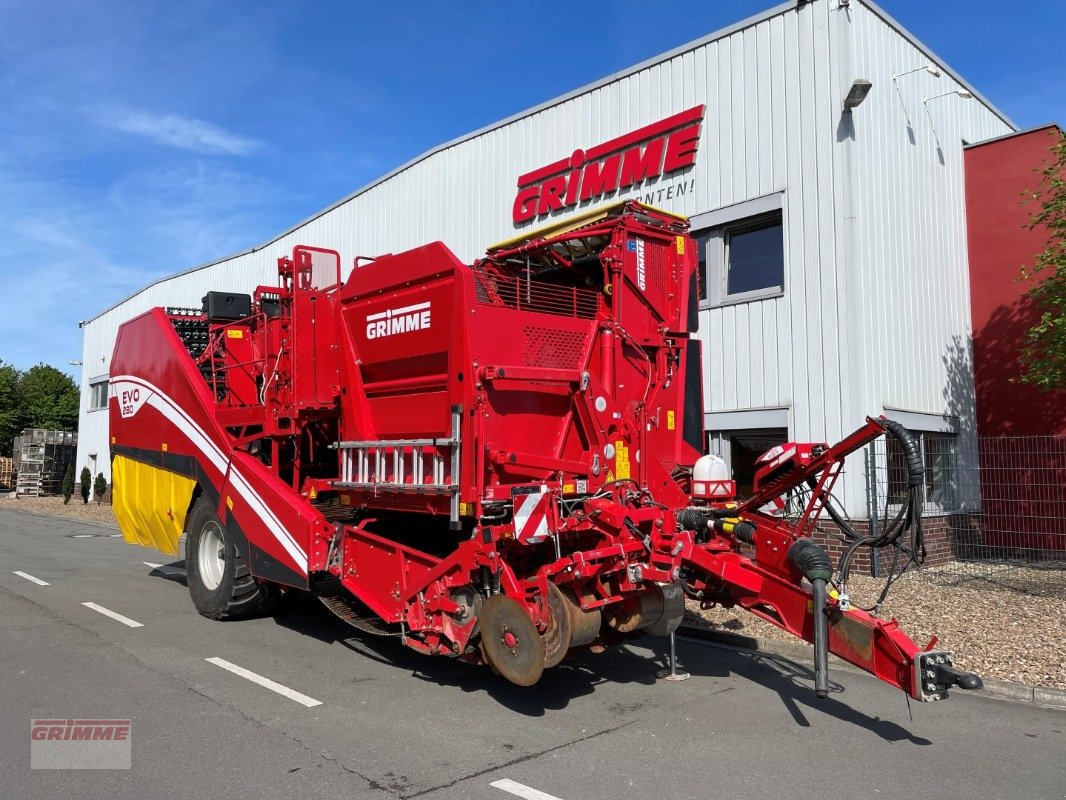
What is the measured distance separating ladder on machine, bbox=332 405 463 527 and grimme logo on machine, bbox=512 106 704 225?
7963 mm

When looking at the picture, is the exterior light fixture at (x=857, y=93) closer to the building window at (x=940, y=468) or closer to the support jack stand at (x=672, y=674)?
the building window at (x=940, y=468)

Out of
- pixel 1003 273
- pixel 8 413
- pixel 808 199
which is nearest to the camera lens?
pixel 808 199

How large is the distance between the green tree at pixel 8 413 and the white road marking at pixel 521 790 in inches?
2089

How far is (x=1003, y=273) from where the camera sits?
12.8 m

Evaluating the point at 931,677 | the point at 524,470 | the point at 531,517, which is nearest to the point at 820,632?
the point at 931,677

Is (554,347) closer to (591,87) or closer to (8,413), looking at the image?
(591,87)

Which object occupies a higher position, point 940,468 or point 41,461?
point 41,461

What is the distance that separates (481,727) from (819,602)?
2.21 metres

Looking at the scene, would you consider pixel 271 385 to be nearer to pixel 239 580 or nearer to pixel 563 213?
pixel 239 580

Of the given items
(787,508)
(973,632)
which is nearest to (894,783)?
(787,508)

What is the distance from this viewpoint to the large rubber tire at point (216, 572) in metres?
7.79

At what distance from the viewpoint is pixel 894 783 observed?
163 inches

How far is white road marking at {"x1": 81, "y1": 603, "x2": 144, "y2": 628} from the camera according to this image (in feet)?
26.3

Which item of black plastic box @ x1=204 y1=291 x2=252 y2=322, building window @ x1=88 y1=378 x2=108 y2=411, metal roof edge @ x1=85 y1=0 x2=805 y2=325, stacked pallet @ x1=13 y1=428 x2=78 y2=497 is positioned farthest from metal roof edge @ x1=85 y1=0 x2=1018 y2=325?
stacked pallet @ x1=13 y1=428 x2=78 y2=497
